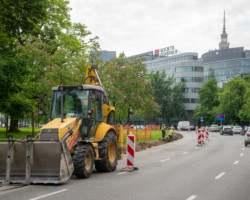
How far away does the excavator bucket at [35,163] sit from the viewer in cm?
1015

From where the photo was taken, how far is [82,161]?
1109 centimetres

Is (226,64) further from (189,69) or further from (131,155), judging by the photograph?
(131,155)

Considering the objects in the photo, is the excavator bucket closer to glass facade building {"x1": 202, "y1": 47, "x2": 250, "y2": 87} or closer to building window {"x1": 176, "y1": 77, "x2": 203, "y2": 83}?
building window {"x1": 176, "y1": 77, "x2": 203, "y2": 83}

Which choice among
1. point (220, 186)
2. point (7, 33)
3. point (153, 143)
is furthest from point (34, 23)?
point (153, 143)

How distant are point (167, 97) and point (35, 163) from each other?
3971 inches

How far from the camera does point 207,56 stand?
147750 mm

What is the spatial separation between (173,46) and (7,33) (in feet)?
347

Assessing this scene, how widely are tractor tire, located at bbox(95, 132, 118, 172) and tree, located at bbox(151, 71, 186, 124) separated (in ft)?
308

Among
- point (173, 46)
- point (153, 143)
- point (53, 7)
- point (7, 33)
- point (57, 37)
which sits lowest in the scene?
point (153, 143)

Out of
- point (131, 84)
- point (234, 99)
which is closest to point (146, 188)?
point (131, 84)

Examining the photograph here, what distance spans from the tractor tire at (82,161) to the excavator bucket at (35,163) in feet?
1.63

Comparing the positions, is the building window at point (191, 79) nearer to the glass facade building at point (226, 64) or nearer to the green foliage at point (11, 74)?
the glass facade building at point (226, 64)

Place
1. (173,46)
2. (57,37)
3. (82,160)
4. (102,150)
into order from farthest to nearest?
(173,46) < (57,37) < (102,150) < (82,160)

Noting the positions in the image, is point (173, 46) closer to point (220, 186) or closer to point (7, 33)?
point (7, 33)
